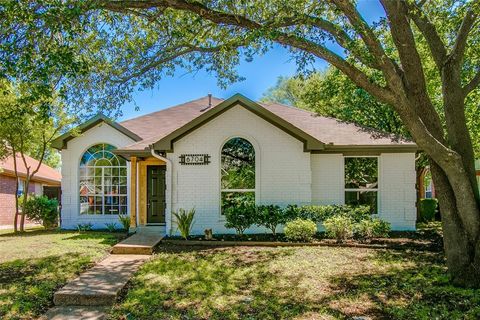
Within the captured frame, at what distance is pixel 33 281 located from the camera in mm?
7047

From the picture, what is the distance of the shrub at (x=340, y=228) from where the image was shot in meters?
10.6

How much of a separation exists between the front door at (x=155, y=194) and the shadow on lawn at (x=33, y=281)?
526 centimetres

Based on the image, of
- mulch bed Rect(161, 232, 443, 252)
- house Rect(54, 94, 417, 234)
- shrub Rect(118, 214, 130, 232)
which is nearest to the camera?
mulch bed Rect(161, 232, 443, 252)

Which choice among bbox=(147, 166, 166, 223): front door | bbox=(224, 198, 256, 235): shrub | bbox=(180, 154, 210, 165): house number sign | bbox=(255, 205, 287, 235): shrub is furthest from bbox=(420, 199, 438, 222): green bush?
bbox=(147, 166, 166, 223): front door

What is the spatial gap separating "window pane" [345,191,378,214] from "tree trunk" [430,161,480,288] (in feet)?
20.9

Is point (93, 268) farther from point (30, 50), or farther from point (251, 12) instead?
point (251, 12)

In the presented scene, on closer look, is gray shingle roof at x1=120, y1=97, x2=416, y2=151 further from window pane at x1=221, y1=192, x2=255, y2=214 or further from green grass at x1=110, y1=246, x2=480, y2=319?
green grass at x1=110, y1=246, x2=480, y2=319

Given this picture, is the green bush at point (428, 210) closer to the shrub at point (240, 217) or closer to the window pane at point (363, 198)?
the window pane at point (363, 198)

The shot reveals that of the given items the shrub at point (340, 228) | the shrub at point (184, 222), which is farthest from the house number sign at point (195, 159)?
the shrub at point (340, 228)

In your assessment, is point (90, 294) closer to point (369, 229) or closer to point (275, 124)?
point (369, 229)

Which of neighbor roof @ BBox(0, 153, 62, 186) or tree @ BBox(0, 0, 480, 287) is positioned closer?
tree @ BBox(0, 0, 480, 287)

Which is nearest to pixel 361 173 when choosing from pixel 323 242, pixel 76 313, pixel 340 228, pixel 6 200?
pixel 340 228

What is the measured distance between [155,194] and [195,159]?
323 cm

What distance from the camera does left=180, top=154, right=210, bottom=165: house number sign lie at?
40.2 ft
